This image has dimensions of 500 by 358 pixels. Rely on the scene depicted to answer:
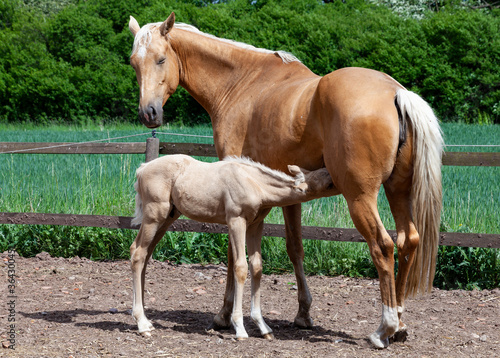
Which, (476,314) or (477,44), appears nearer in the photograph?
(476,314)

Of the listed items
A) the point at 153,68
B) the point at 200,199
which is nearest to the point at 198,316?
the point at 200,199

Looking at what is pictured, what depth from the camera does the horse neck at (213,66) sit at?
5.03 metres

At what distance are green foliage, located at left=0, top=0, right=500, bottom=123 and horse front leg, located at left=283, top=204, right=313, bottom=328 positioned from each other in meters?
17.4

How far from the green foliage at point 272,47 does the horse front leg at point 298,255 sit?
1743cm

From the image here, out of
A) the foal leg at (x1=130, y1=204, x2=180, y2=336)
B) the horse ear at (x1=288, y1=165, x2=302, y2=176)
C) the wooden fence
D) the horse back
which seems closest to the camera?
the horse back

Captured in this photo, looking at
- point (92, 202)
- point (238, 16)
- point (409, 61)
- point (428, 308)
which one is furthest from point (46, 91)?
point (428, 308)

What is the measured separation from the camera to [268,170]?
4.23 meters

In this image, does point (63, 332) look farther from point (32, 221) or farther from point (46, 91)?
point (46, 91)

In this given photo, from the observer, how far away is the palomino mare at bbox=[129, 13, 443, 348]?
379cm

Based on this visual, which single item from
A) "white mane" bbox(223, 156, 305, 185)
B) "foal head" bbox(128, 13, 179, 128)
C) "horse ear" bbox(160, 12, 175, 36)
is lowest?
"white mane" bbox(223, 156, 305, 185)

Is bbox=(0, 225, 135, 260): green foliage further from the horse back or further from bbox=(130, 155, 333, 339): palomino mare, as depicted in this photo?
the horse back

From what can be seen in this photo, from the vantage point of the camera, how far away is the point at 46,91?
27703 mm

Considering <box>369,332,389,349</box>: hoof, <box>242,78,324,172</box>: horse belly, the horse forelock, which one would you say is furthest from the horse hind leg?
the horse forelock

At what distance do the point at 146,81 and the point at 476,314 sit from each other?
354 cm
